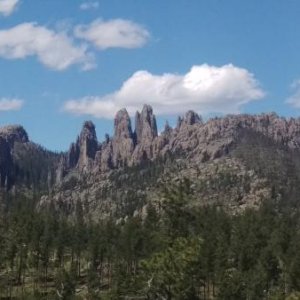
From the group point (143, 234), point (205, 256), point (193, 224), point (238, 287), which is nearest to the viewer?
point (193, 224)

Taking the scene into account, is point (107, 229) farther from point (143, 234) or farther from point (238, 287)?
point (238, 287)

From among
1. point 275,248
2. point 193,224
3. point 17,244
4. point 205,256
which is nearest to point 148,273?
point 193,224

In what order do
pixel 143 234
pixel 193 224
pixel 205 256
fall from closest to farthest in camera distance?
pixel 193 224, pixel 205 256, pixel 143 234

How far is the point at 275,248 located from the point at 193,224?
76449 mm

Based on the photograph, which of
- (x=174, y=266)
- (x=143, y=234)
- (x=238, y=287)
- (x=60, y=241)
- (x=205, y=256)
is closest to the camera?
(x=174, y=266)

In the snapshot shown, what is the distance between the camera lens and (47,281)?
447ft

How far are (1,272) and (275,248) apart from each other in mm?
63365

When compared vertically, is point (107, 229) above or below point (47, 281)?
above

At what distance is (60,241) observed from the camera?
139m

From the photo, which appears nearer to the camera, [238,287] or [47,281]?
[238,287]

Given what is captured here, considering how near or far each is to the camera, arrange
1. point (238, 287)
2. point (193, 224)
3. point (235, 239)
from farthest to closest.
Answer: point (235, 239) → point (238, 287) → point (193, 224)

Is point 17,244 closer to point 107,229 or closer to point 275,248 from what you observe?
point 107,229

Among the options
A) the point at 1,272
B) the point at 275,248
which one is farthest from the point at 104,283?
the point at 275,248

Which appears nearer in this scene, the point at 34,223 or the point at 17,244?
the point at 17,244
